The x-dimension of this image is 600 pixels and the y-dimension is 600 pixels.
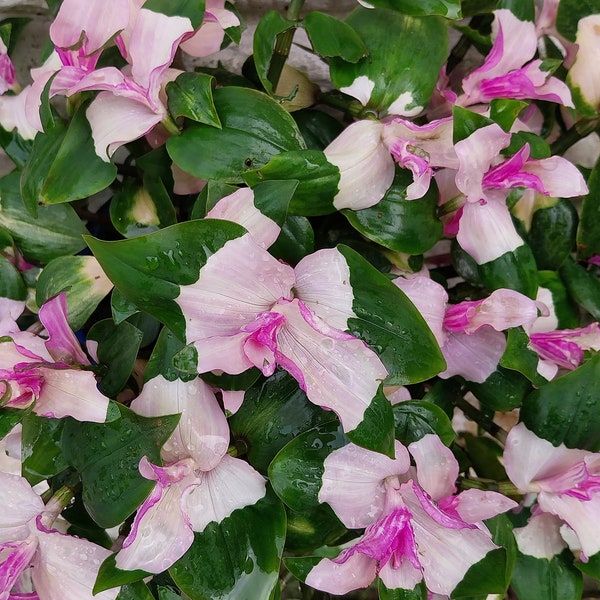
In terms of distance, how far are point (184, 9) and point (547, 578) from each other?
2.28ft

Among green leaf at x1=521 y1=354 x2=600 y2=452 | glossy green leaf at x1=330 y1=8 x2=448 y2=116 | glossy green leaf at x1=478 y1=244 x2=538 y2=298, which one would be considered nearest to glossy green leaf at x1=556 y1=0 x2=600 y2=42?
glossy green leaf at x1=330 y1=8 x2=448 y2=116

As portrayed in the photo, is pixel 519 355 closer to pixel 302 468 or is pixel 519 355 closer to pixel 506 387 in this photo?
pixel 506 387

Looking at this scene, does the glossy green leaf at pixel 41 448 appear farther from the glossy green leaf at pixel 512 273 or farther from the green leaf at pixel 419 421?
the glossy green leaf at pixel 512 273

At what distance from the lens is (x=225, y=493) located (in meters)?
0.57

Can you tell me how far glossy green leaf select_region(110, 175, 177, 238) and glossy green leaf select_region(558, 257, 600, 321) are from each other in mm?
486

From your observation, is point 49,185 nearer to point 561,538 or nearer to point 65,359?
point 65,359

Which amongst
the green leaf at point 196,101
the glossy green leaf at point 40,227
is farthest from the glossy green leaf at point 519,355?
the glossy green leaf at point 40,227

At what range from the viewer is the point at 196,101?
0.58 meters

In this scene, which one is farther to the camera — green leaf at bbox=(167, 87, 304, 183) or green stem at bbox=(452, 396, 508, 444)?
green stem at bbox=(452, 396, 508, 444)

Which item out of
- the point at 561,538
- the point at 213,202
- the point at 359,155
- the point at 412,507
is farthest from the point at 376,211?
the point at 561,538

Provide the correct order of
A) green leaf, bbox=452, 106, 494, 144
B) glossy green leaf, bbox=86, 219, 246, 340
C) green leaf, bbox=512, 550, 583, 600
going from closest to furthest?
glossy green leaf, bbox=86, 219, 246, 340 < green leaf, bbox=452, 106, 494, 144 < green leaf, bbox=512, 550, 583, 600

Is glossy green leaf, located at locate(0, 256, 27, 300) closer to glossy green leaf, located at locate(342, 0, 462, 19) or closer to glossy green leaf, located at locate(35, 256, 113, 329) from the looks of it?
glossy green leaf, located at locate(35, 256, 113, 329)

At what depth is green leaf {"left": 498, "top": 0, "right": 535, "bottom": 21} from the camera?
655 mm

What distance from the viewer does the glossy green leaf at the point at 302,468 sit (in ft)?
1.80
